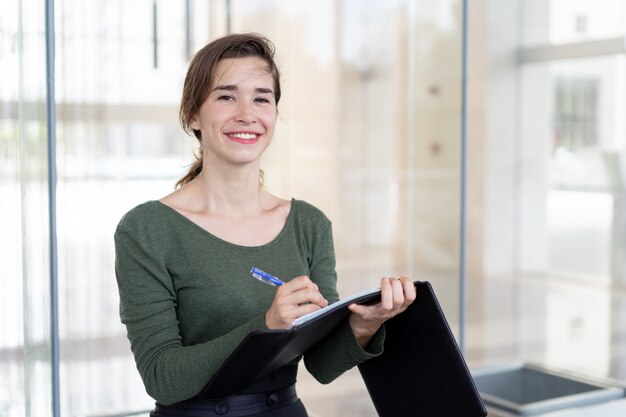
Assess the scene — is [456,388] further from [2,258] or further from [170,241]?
[2,258]

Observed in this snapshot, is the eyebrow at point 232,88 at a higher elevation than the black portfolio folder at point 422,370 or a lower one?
higher

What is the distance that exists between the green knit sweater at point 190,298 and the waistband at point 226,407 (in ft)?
0.25

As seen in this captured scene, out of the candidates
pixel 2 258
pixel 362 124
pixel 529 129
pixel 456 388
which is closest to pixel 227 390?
pixel 456 388

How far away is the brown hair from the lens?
1.87 m

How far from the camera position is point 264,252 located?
1.91 m

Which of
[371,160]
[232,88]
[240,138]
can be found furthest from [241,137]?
[371,160]

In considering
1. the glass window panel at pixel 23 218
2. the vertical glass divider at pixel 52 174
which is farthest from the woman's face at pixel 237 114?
the glass window panel at pixel 23 218

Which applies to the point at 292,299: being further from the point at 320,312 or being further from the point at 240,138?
the point at 240,138

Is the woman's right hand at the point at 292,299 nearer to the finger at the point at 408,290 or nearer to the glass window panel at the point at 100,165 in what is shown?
the finger at the point at 408,290

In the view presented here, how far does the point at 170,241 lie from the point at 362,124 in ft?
15.2

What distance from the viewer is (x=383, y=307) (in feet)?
5.49

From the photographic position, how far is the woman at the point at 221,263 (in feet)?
5.61

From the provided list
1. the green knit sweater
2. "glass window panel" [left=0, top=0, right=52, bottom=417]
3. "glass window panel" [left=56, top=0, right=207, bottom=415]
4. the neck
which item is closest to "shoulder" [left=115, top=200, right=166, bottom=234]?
the green knit sweater

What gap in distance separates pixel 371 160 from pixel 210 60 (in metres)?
4.57
